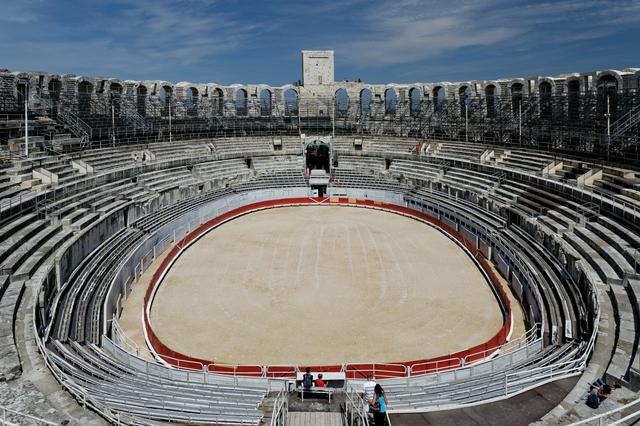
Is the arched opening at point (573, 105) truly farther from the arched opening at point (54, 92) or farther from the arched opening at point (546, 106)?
the arched opening at point (54, 92)

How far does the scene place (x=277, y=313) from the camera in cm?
1853

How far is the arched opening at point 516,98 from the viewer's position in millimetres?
44656

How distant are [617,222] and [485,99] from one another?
30.7 m

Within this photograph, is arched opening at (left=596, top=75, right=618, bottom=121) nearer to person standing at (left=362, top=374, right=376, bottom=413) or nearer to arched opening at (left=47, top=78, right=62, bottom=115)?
person standing at (left=362, top=374, right=376, bottom=413)

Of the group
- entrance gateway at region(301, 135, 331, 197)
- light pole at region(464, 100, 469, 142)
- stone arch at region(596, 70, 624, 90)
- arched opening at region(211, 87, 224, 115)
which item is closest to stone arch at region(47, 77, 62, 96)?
arched opening at region(211, 87, 224, 115)

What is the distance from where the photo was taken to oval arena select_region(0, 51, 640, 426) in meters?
10.7

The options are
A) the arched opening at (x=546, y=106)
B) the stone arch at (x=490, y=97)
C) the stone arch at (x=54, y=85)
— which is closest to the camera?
the arched opening at (x=546, y=106)

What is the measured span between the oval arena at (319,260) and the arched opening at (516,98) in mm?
344

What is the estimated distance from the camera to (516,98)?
149 ft

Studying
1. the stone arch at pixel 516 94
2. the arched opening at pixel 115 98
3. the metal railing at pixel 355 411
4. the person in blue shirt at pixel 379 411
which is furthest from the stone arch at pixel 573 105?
the arched opening at pixel 115 98

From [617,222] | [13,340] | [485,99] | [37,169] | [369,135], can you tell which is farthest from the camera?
[369,135]

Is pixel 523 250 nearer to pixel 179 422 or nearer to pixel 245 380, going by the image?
pixel 245 380

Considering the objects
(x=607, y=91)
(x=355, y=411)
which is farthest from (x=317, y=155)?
(x=355, y=411)

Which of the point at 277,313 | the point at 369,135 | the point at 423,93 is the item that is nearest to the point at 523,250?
the point at 277,313
